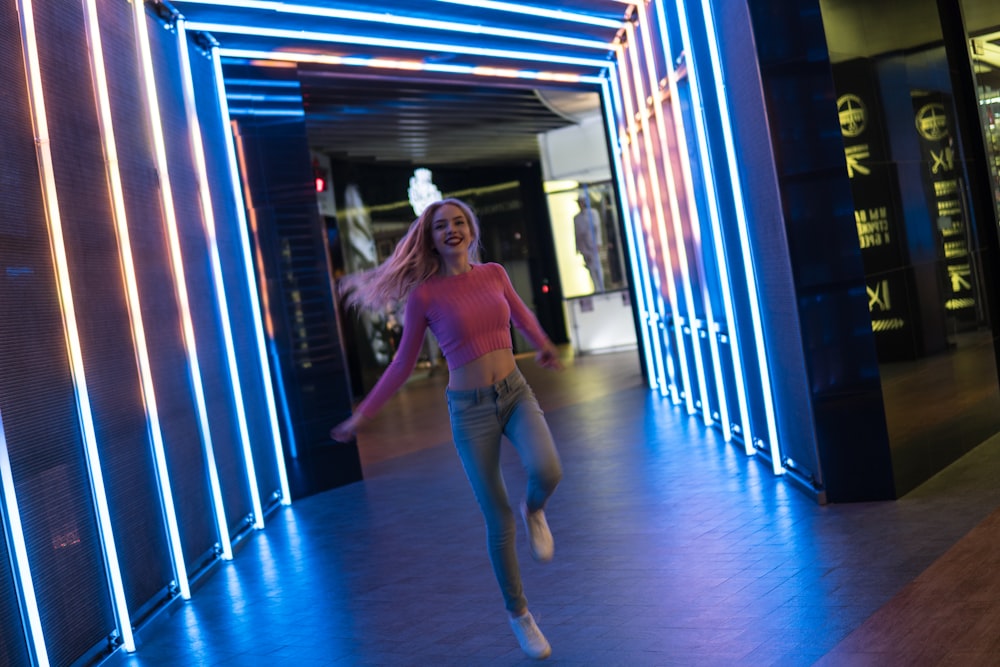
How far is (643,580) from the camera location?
16.9 ft

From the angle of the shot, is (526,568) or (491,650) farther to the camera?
(526,568)

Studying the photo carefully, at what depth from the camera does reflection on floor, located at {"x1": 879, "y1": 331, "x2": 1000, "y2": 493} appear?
19.2 ft

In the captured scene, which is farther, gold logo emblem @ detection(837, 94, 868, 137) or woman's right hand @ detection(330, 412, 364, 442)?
gold logo emblem @ detection(837, 94, 868, 137)

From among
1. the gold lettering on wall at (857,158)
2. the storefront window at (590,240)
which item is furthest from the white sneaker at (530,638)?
the storefront window at (590,240)

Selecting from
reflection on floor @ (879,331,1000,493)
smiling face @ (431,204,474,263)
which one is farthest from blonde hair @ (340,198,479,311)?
reflection on floor @ (879,331,1000,493)

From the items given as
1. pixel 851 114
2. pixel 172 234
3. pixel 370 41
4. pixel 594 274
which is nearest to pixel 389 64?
pixel 370 41

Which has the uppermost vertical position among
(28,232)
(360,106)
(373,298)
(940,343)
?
(360,106)

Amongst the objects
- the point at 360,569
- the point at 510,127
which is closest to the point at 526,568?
the point at 360,569

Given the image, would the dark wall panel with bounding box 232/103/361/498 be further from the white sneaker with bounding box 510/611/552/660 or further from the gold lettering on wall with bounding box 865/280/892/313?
the white sneaker with bounding box 510/611/552/660

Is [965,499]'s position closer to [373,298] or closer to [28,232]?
[373,298]

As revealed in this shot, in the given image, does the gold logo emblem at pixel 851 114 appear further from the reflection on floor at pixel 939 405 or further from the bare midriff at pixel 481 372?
the bare midriff at pixel 481 372

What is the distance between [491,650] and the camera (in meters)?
4.47

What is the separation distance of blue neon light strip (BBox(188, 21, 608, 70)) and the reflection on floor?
16.7 ft

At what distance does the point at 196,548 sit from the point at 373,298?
9.63ft
